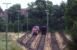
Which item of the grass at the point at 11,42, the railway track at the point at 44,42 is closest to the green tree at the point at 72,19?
the railway track at the point at 44,42

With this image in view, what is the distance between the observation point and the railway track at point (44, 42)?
6141 mm

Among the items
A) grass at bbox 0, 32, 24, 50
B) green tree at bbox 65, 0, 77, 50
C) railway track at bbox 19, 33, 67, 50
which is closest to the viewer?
green tree at bbox 65, 0, 77, 50

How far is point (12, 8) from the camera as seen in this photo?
6.58 meters

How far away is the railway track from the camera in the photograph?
20.1ft

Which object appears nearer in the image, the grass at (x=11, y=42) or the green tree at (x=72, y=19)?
the green tree at (x=72, y=19)

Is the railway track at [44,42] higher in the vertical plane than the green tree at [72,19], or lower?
lower

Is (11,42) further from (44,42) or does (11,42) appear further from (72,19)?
(72,19)

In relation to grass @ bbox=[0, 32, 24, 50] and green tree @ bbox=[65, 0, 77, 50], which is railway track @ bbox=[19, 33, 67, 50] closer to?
grass @ bbox=[0, 32, 24, 50]

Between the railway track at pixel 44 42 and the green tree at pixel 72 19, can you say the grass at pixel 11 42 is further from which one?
the green tree at pixel 72 19

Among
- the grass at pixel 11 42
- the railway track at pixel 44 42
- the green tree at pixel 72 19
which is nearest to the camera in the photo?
the green tree at pixel 72 19

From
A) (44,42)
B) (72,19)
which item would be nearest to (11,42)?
(44,42)

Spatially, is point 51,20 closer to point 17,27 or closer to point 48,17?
point 48,17

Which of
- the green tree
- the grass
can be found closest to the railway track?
the grass

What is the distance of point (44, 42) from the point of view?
642cm
